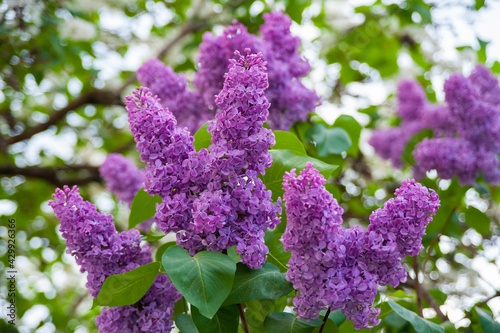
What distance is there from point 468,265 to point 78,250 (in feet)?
5.84

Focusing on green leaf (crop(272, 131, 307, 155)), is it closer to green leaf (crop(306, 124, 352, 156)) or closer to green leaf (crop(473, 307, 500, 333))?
green leaf (crop(306, 124, 352, 156))

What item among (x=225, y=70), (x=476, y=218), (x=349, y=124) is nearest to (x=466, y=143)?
(x=476, y=218)

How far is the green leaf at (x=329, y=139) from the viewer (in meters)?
1.11

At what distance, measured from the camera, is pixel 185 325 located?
2.13 ft

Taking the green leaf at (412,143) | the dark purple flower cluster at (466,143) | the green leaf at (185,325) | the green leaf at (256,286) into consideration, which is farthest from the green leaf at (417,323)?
the green leaf at (412,143)

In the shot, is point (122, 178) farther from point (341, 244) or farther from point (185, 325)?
point (341, 244)

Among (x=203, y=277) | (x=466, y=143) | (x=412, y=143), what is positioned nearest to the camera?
(x=203, y=277)

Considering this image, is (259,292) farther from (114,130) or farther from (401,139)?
(114,130)

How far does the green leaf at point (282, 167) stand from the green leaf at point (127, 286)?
220mm

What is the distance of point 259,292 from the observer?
23.9 inches

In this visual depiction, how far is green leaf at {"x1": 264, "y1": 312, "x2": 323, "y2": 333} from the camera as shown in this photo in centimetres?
62

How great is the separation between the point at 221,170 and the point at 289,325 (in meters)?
0.23

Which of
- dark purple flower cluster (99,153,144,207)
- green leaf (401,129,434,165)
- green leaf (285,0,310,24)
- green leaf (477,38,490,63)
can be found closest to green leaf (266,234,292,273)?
dark purple flower cluster (99,153,144,207)

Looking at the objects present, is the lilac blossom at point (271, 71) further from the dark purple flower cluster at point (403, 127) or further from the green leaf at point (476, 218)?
the dark purple flower cluster at point (403, 127)
